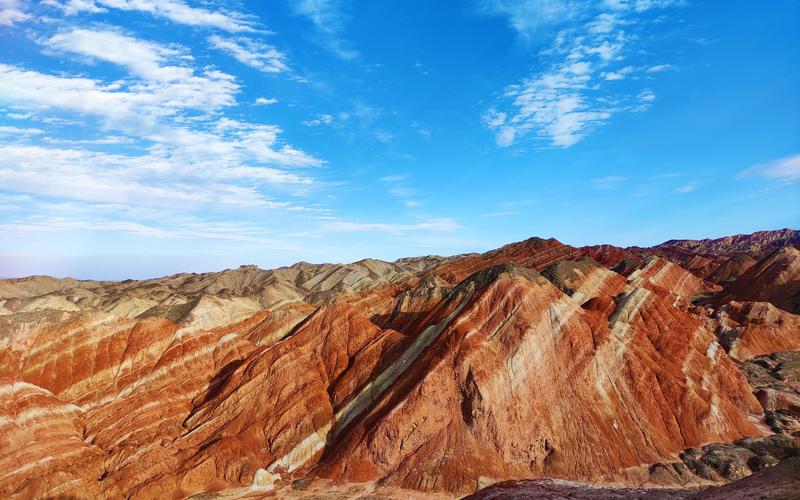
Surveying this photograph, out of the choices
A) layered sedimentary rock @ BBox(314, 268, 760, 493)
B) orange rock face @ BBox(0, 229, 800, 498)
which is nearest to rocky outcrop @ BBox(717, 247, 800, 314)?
orange rock face @ BBox(0, 229, 800, 498)

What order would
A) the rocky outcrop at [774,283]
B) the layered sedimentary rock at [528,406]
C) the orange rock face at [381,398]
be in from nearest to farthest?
the orange rock face at [381,398]
the layered sedimentary rock at [528,406]
the rocky outcrop at [774,283]

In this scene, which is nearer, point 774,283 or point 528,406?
point 528,406

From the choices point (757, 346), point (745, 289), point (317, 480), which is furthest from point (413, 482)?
point (745, 289)

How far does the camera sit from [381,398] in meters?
39.9

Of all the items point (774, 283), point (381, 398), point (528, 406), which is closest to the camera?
point (528, 406)

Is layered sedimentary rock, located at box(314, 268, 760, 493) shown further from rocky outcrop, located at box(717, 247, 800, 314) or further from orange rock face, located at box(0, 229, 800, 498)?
rocky outcrop, located at box(717, 247, 800, 314)

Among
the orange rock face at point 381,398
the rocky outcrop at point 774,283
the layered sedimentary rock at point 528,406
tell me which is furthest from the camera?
the rocky outcrop at point 774,283

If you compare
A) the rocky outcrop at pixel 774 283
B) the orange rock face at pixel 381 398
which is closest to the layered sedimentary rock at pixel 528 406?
the orange rock face at pixel 381 398

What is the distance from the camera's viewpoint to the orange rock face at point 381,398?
34281mm

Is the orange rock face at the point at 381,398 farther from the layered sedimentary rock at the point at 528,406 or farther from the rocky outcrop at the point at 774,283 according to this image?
the rocky outcrop at the point at 774,283

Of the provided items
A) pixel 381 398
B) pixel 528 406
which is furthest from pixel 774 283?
pixel 381 398

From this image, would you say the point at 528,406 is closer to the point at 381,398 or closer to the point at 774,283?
the point at 381,398

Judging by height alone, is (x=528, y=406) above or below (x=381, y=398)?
above

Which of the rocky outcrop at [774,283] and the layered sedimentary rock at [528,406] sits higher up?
the rocky outcrop at [774,283]
